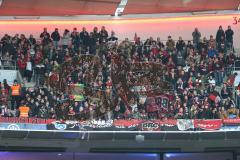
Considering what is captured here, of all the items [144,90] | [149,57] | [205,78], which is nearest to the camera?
[144,90]

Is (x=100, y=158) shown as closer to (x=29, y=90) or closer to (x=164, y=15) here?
(x=29, y=90)

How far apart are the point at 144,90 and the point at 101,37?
14881 mm

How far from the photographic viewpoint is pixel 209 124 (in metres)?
26.9

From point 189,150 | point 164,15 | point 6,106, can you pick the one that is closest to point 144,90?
point 189,150

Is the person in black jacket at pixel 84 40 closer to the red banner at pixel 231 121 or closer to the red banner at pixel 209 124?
the red banner at pixel 209 124

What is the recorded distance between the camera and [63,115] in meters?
27.6

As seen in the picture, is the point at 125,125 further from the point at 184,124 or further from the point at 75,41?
the point at 75,41

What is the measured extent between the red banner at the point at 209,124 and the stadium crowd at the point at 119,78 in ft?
4.03

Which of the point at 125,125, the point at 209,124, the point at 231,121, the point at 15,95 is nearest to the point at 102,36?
the point at 15,95

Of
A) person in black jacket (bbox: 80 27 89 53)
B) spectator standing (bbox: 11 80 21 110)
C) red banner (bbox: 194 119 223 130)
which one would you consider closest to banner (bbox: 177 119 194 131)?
red banner (bbox: 194 119 223 130)

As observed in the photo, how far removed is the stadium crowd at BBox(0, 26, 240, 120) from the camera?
887 inches

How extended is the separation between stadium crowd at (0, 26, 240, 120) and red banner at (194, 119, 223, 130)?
123 cm

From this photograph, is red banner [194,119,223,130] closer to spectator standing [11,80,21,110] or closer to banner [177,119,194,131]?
banner [177,119,194,131]

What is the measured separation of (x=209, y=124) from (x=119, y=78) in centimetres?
783
